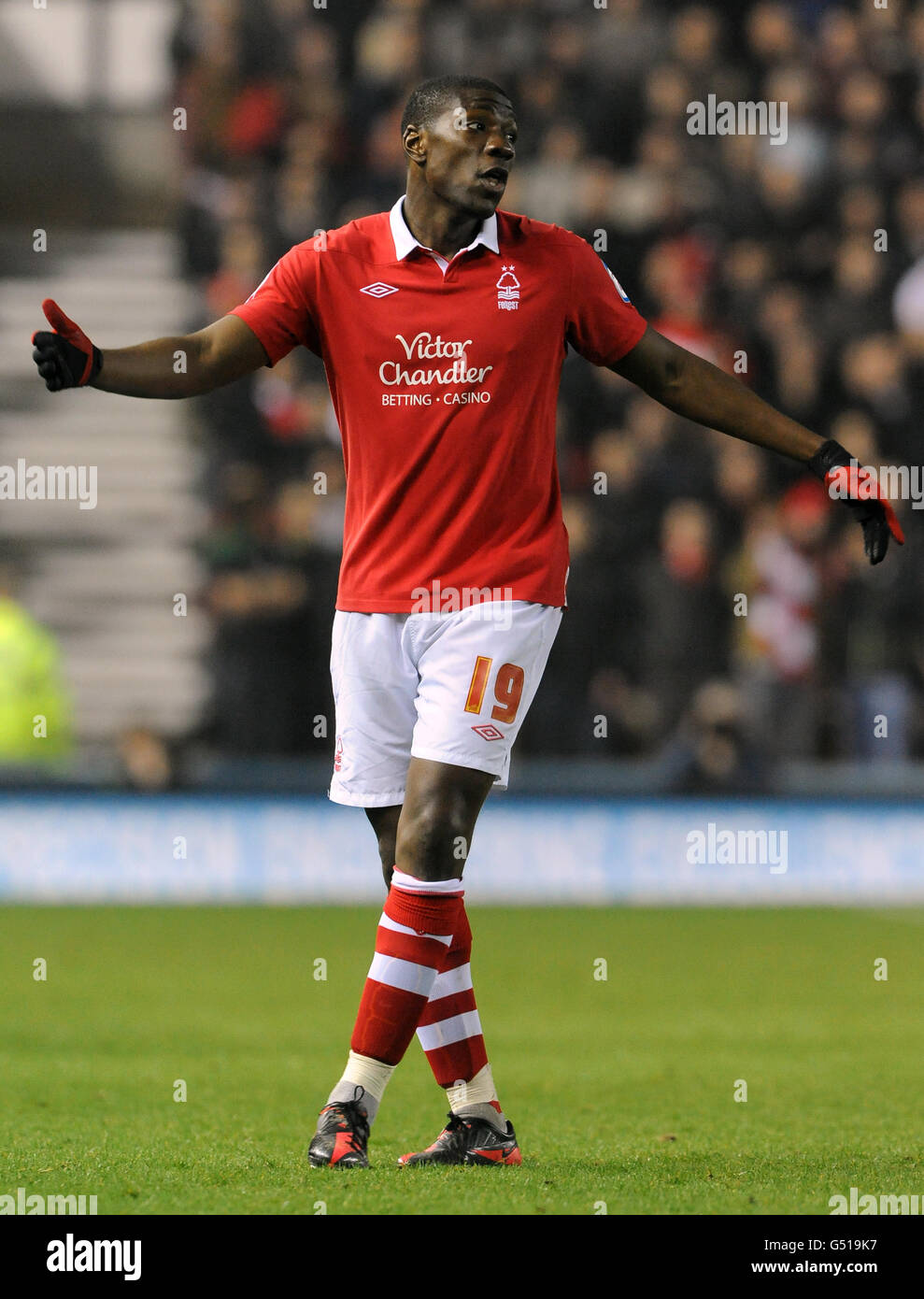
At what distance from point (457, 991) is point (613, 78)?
11.2 m

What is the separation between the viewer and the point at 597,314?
5312mm

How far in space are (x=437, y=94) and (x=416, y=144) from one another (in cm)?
14

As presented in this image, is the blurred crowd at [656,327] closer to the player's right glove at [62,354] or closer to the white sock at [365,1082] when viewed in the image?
the white sock at [365,1082]

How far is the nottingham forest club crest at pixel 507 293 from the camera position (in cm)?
516

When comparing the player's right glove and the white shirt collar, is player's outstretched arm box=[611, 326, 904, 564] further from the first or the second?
the player's right glove

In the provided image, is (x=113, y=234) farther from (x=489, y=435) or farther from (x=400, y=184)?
(x=489, y=435)

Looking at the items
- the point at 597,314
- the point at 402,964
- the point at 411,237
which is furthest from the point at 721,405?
the point at 402,964

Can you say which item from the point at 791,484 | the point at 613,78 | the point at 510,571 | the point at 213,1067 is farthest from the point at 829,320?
the point at 510,571

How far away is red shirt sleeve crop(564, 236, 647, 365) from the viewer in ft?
17.4

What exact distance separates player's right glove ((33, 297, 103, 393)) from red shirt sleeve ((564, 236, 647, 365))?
50.1 inches

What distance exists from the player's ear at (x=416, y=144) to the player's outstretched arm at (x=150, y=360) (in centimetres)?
61

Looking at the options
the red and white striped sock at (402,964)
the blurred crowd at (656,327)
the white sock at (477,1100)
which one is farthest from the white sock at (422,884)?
the blurred crowd at (656,327)

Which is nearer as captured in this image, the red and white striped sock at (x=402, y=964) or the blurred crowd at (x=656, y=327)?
the red and white striped sock at (x=402, y=964)

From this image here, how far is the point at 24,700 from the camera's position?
1263 cm
